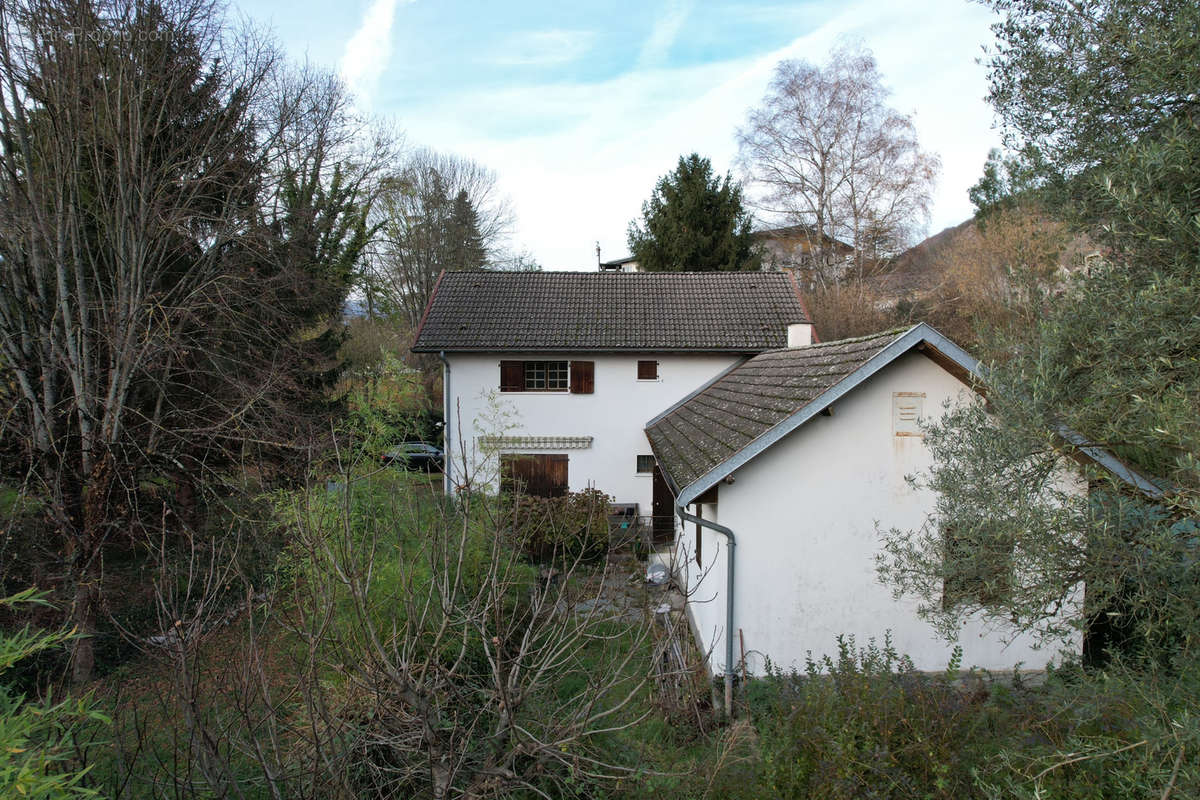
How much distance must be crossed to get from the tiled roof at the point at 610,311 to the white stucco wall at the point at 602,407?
0.43 m

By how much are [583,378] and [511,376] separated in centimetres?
185

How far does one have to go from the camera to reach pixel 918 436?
24.4 feet

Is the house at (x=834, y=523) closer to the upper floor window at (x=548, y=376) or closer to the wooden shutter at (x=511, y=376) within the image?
the upper floor window at (x=548, y=376)

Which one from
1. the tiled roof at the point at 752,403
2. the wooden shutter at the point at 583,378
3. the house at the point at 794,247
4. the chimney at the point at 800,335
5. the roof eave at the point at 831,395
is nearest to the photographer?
the roof eave at the point at 831,395

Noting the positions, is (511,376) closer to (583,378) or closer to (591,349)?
(583,378)

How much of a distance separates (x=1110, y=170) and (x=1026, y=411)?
4.55 ft

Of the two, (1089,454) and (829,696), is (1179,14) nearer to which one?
(1089,454)

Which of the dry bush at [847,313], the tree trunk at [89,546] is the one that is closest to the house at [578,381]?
the dry bush at [847,313]

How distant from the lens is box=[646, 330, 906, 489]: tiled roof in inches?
303

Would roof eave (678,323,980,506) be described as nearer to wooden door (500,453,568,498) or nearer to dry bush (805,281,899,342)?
wooden door (500,453,568,498)

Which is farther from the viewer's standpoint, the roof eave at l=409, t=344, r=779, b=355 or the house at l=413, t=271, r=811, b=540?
the house at l=413, t=271, r=811, b=540

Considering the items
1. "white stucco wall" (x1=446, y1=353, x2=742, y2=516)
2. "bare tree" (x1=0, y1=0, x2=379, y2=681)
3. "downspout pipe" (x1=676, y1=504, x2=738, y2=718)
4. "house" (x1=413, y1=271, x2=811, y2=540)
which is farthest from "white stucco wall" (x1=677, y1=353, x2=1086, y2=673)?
"white stucco wall" (x1=446, y1=353, x2=742, y2=516)

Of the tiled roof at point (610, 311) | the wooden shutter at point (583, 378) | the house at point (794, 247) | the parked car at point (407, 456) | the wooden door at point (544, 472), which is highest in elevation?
the house at point (794, 247)

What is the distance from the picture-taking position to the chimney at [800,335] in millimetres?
13719
